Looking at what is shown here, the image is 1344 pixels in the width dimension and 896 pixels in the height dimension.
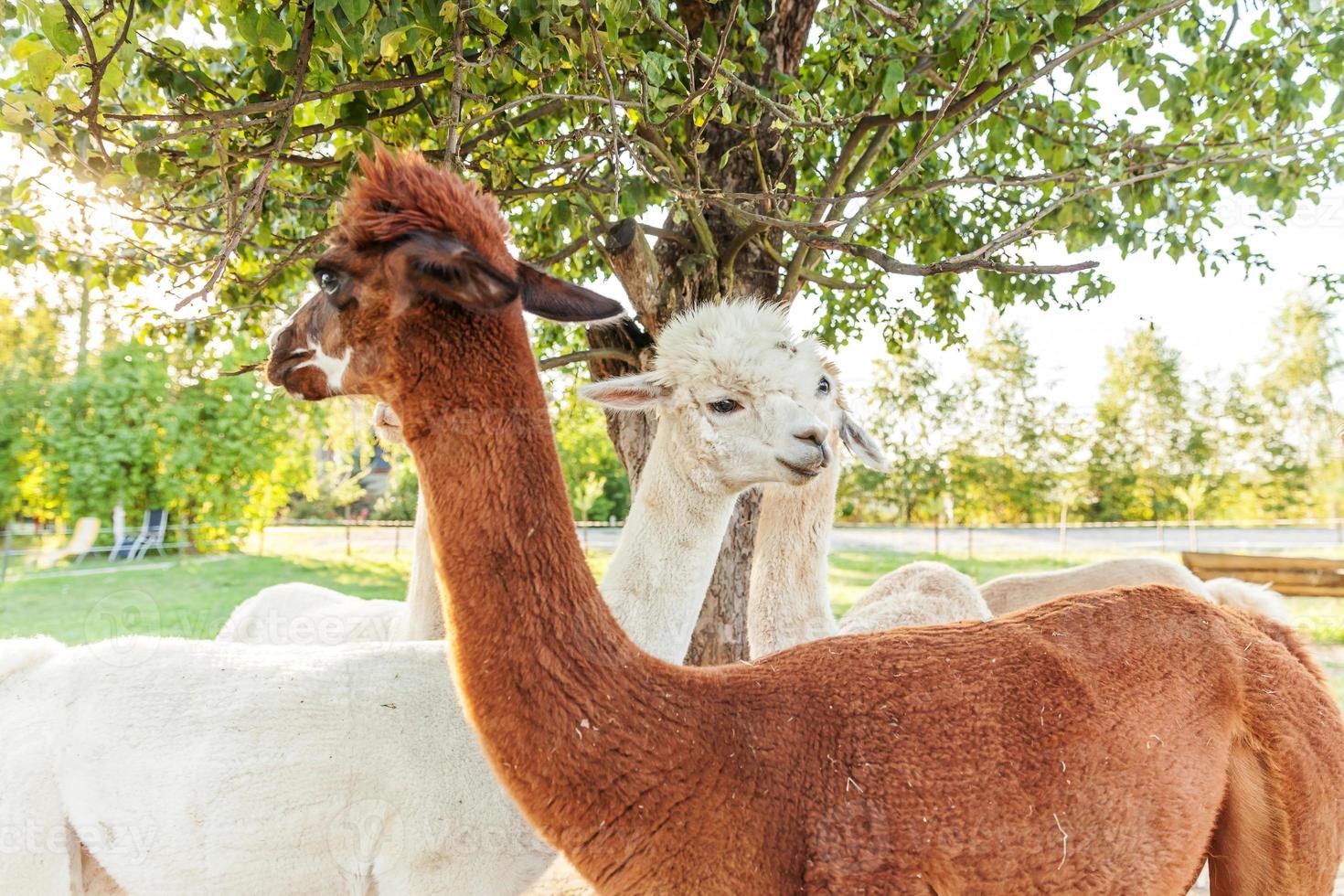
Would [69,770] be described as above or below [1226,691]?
below

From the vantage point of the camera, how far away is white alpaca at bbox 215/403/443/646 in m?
3.29

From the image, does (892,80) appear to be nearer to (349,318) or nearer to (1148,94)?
(1148,94)

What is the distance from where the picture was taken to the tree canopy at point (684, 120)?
252 cm

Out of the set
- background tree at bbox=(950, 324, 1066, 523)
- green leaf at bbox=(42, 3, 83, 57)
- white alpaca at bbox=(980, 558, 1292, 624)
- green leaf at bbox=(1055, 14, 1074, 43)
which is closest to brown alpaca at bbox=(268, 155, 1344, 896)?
→ green leaf at bbox=(42, 3, 83, 57)

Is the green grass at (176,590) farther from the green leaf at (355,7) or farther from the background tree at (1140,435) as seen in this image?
the background tree at (1140,435)

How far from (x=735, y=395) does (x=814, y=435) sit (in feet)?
1.01

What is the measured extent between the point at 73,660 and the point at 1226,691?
111 inches

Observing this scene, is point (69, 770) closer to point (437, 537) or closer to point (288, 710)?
point (288, 710)

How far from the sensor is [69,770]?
85.6 inches

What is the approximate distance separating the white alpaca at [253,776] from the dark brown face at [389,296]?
101cm

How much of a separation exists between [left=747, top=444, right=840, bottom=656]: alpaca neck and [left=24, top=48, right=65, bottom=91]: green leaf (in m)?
2.60

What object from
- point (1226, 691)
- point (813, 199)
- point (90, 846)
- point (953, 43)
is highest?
point (953, 43)

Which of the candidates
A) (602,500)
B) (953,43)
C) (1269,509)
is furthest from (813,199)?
(1269,509)
